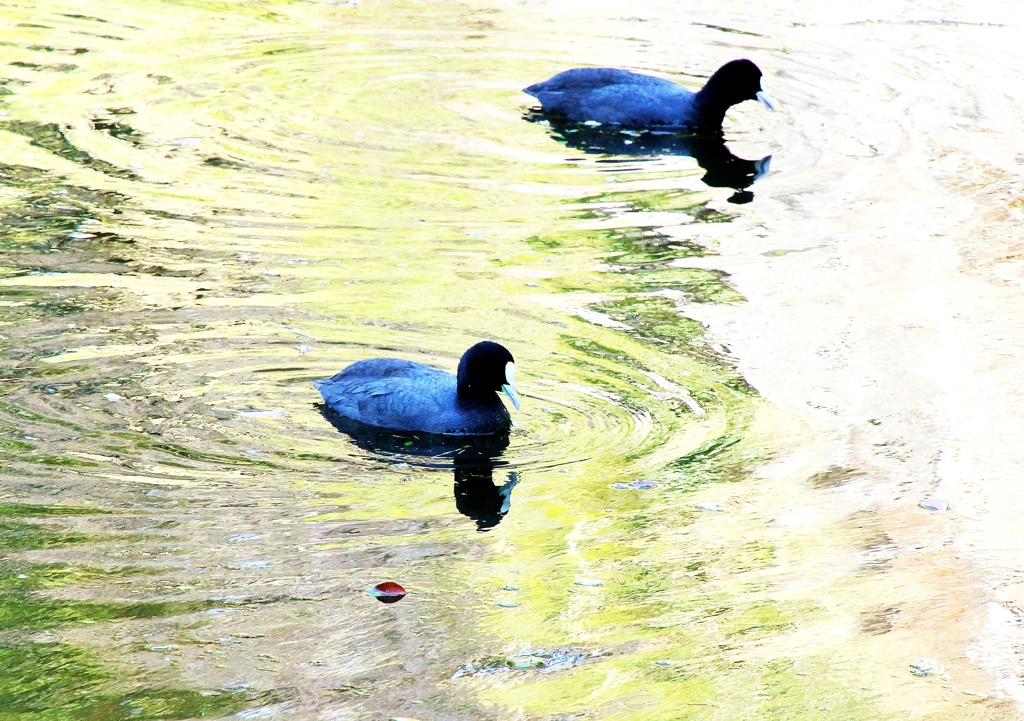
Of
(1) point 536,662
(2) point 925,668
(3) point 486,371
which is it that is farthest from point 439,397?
(2) point 925,668

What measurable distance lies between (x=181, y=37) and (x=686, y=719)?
12636mm

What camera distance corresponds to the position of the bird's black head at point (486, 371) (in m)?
7.46

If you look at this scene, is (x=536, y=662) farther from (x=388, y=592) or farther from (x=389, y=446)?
(x=389, y=446)

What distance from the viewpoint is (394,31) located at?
639 inches

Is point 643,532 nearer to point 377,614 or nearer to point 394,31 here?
point 377,614

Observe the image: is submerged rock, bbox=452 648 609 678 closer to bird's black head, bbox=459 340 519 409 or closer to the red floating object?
the red floating object

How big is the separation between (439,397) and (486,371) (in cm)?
32

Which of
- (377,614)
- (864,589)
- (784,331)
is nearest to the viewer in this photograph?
(377,614)

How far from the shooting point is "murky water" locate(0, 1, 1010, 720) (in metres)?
5.33

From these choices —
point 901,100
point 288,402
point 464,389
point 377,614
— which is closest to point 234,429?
point 288,402

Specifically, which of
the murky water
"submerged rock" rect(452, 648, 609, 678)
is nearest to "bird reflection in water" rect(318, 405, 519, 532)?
the murky water

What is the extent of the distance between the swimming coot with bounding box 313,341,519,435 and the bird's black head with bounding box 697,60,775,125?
21.8ft

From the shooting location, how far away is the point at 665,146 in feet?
43.2

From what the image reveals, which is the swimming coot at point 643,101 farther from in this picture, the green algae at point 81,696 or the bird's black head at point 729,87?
the green algae at point 81,696
